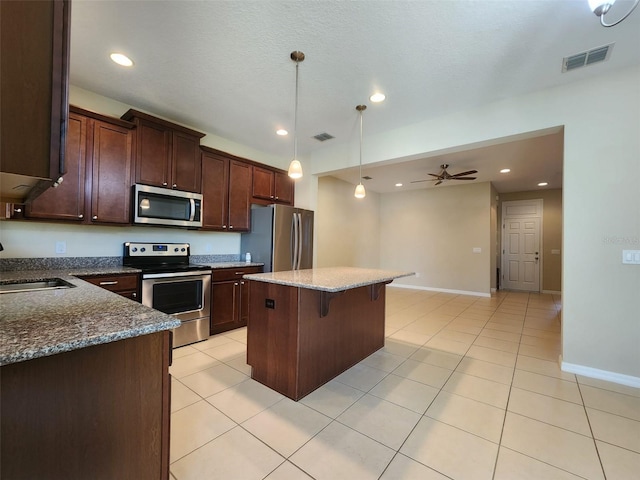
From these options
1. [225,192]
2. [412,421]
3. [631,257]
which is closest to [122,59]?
[225,192]

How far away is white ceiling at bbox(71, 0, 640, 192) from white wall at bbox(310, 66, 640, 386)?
21cm

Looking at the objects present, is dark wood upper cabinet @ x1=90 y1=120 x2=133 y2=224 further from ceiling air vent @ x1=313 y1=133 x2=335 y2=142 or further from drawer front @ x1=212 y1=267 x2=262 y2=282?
ceiling air vent @ x1=313 y1=133 x2=335 y2=142

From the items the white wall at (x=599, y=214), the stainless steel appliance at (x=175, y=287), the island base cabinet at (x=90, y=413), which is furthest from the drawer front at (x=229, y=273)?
the white wall at (x=599, y=214)

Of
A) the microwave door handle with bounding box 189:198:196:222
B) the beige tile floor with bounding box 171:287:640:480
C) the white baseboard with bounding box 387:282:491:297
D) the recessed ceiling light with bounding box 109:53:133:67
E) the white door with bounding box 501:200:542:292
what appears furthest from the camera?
the white door with bounding box 501:200:542:292

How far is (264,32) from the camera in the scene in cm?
206

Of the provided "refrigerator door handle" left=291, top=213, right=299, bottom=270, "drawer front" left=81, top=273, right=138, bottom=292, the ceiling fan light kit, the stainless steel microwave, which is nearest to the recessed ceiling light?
the stainless steel microwave

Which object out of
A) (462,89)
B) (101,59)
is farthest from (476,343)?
(101,59)

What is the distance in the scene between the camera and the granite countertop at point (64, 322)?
0.78m

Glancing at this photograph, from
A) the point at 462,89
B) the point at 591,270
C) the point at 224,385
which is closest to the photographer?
the point at 224,385

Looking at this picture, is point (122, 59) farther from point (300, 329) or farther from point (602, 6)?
point (602, 6)

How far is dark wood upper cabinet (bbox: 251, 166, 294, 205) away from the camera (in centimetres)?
427

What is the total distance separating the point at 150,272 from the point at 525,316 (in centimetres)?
562

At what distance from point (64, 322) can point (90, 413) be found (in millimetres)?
326

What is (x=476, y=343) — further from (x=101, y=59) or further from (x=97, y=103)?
(x=97, y=103)
